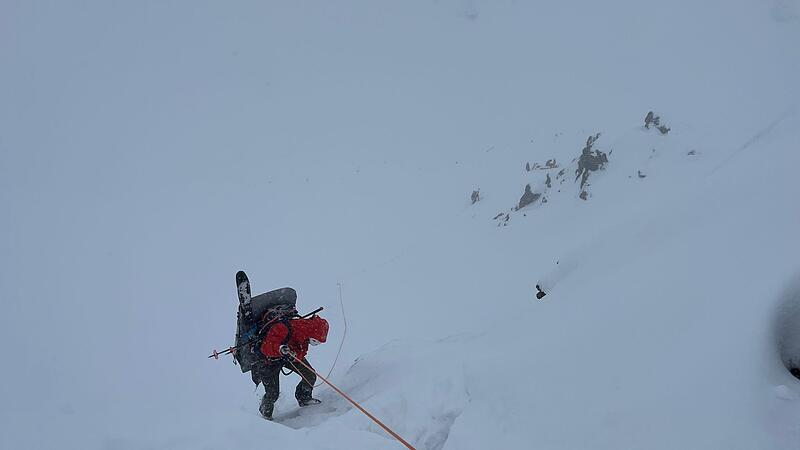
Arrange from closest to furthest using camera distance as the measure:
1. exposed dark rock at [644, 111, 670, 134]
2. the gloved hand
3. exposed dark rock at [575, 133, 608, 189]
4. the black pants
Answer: the gloved hand < the black pants < exposed dark rock at [575, 133, 608, 189] < exposed dark rock at [644, 111, 670, 134]

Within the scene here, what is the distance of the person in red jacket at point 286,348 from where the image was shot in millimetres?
5711

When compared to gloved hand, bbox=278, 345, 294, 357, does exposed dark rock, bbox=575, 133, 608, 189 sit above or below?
above

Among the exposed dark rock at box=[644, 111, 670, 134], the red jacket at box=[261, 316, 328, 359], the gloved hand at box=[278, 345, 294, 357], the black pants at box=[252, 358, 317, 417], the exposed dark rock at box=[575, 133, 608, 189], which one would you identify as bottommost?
the black pants at box=[252, 358, 317, 417]

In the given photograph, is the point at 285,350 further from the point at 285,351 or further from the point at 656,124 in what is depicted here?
the point at 656,124

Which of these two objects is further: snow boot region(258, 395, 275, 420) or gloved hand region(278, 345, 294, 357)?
snow boot region(258, 395, 275, 420)

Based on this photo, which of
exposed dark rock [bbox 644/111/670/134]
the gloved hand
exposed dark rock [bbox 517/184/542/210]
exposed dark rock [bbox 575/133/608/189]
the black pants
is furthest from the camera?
exposed dark rock [bbox 517/184/542/210]

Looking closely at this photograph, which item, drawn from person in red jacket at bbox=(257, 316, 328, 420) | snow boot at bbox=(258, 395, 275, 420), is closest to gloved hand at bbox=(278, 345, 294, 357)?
person in red jacket at bbox=(257, 316, 328, 420)

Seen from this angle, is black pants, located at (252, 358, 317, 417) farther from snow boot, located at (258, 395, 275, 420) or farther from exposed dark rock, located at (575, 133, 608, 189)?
exposed dark rock, located at (575, 133, 608, 189)

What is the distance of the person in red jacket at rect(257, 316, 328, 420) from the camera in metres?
5.71

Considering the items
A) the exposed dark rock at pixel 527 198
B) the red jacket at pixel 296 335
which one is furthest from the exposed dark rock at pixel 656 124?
the red jacket at pixel 296 335

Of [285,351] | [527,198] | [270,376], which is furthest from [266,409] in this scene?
[527,198]

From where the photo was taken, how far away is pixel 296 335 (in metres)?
5.92

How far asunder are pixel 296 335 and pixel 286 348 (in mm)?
264

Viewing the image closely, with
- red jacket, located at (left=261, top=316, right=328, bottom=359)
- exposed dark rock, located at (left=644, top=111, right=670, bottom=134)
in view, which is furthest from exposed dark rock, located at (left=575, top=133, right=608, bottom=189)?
red jacket, located at (left=261, top=316, right=328, bottom=359)
